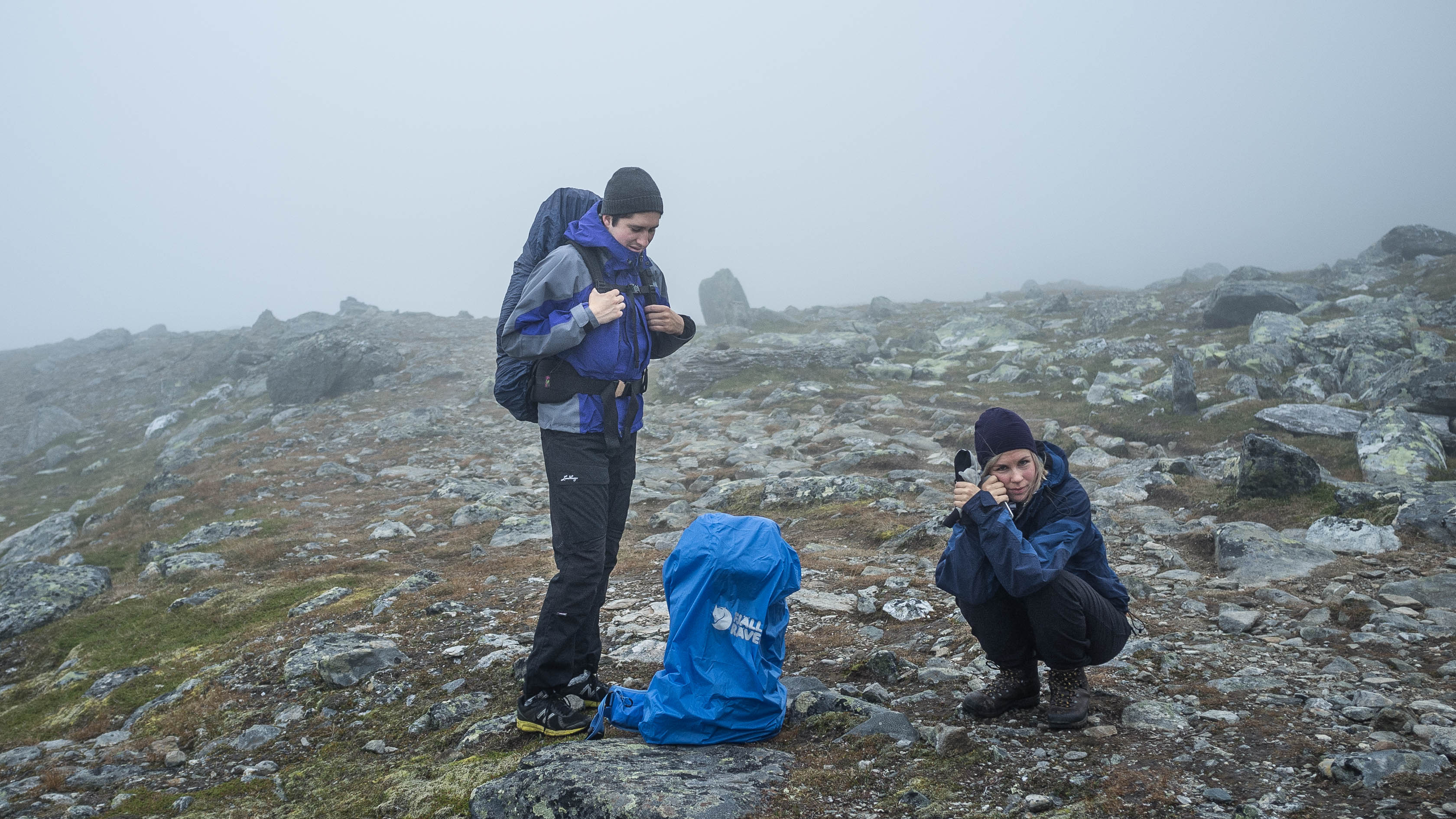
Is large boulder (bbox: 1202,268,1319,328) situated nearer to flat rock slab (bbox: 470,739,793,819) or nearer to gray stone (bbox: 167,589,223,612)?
flat rock slab (bbox: 470,739,793,819)

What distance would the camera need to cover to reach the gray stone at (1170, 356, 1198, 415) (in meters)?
16.0

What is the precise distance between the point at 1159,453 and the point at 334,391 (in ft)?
98.9

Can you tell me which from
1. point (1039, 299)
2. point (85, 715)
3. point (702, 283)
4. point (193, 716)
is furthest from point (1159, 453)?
point (702, 283)

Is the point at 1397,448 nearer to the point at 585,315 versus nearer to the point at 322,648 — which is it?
the point at 585,315

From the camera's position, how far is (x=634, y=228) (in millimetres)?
4793

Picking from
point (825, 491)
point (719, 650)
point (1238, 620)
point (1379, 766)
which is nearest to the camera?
point (1379, 766)

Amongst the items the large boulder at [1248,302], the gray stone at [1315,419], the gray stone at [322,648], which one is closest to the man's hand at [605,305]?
the gray stone at [322,648]

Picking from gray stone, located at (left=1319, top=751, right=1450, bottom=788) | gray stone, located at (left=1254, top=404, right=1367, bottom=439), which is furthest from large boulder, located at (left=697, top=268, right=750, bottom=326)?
gray stone, located at (left=1319, top=751, right=1450, bottom=788)

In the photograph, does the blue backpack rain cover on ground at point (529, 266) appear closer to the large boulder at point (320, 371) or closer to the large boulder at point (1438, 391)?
the large boulder at point (1438, 391)

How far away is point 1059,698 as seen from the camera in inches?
160

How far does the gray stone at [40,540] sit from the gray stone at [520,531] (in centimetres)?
1115

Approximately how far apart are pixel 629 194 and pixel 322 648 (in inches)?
200

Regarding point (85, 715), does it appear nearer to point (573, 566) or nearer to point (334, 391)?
point (573, 566)

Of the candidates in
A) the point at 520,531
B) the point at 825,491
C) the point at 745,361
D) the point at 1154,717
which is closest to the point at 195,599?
the point at 520,531
